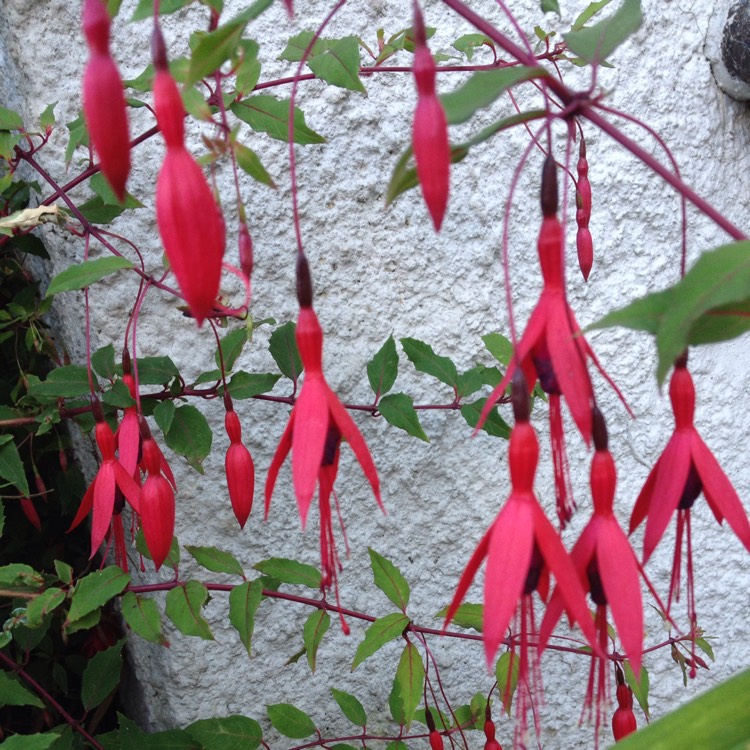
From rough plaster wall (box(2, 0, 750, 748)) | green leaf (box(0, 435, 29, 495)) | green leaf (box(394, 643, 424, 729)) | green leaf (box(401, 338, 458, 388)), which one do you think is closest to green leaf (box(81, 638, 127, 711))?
rough plaster wall (box(2, 0, 750, 748))

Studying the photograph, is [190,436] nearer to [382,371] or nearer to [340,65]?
[382,371]

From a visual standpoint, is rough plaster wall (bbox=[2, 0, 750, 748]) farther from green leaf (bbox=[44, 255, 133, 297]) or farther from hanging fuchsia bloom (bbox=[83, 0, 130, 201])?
hanging fuchsia bloom (bbox=[83, 0, 130, 201])

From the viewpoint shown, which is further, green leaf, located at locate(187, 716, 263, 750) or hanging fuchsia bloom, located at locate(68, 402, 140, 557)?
green leaf, located at locate(187, 716, 263, 750)

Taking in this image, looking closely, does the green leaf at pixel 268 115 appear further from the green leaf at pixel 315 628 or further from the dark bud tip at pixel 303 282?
the green leaf at pixel 315 628

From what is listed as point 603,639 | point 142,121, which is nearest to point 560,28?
point 142,121

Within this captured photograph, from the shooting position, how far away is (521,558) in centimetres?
34

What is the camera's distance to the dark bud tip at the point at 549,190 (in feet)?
1.23

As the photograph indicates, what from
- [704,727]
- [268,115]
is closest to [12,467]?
[268,115]

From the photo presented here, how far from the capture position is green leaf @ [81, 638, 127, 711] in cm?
82

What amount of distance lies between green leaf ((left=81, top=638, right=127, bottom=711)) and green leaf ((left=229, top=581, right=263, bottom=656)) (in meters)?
0.20

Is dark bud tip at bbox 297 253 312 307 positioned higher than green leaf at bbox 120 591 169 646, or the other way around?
dark bud tip at bbox 297 253 312 307

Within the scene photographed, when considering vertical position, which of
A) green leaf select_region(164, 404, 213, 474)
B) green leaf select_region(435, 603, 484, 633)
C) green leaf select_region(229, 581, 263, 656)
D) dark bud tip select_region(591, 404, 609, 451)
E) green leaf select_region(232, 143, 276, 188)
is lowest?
green leaf select_region(435, 603, 484, 633)

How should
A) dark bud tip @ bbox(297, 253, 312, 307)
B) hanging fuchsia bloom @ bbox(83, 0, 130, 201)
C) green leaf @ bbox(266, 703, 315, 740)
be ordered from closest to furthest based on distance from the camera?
hanging fuchsia bloom @ bbox(83, 0, 130, 201)
dark bud tip @ bbox(297, 253, 312, 307)
green leaf @ bbox(266, 703, 315, 740)

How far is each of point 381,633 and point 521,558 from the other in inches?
16.1
